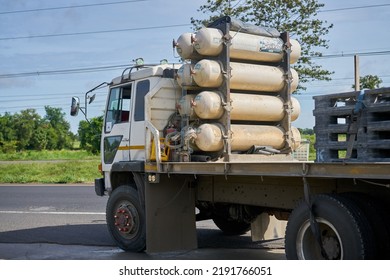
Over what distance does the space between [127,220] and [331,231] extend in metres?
3.76

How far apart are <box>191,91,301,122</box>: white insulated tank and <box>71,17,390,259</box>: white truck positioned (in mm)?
17

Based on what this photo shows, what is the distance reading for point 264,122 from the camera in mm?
8656

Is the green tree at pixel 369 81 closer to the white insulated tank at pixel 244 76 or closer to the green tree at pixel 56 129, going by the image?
the white insulated tank at pixel 244 76

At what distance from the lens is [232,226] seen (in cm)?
999

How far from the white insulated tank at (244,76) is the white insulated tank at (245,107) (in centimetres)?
13

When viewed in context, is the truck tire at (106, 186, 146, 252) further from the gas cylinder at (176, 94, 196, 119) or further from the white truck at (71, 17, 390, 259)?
the gas cylinder at (176, 94, 196, 119)

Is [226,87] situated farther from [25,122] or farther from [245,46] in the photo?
[25,122]

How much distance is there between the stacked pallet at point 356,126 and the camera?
529 cm

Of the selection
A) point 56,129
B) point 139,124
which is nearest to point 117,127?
point 139,124

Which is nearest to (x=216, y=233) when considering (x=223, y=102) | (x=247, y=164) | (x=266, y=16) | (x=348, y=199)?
(x=223, y=102)

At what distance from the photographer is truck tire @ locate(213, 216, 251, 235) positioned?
9936 millimetres

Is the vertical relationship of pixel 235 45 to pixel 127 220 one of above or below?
above

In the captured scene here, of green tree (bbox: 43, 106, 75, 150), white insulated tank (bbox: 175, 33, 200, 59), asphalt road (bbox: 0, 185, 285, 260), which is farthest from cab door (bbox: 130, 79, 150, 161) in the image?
green tree (bbox: 43, 106, 75, 150)

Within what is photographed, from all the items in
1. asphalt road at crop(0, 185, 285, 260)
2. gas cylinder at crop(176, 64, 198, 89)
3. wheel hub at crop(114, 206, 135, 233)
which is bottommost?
asphalt road at crop(0, 185, 285, 260)
